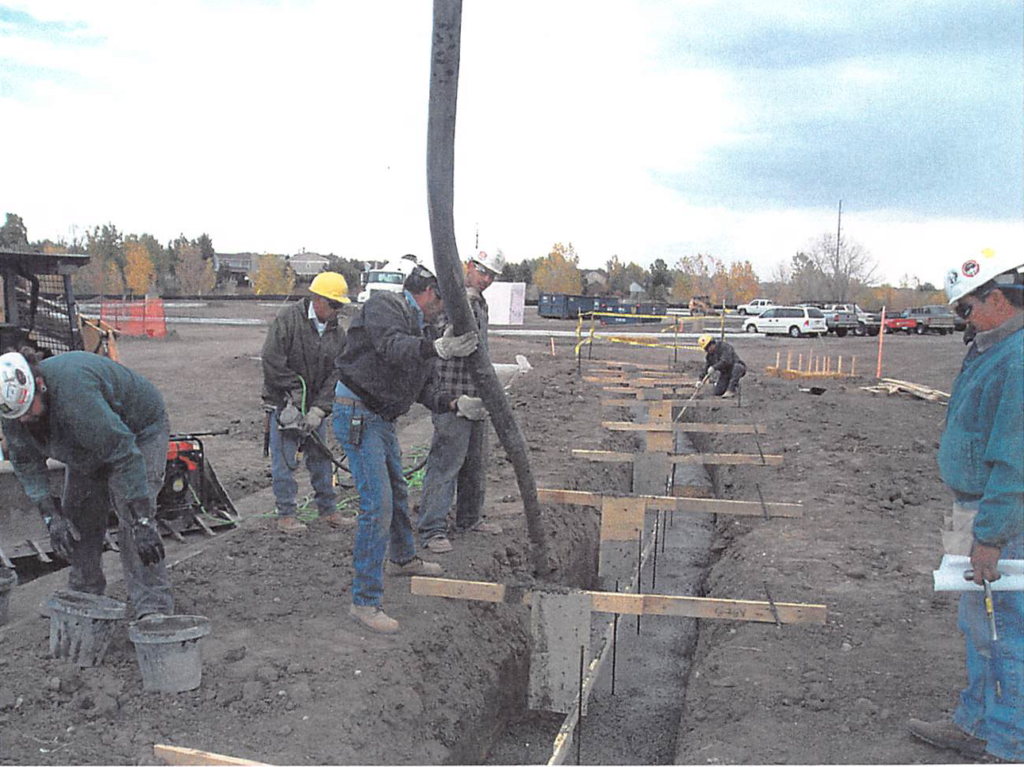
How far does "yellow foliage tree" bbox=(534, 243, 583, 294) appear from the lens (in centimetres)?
6228

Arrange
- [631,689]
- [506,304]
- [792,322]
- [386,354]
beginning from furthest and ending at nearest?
1. [506,304]
2. [792,322]
3. [631,689]
4. [386,354]

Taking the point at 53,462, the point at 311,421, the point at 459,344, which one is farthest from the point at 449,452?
the point at 53,462

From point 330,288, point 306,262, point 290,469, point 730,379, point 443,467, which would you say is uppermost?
point 306,262

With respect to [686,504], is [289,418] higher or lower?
higher

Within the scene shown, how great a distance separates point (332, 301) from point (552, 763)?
346cm

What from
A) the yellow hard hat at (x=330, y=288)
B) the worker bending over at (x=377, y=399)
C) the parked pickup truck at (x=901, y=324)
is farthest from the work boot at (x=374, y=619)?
the parked pickup truck at (x=901, y=324)

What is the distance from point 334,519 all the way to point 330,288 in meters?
1.67

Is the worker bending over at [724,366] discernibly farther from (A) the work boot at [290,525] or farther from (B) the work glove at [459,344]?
(B) the work glove at [459,344]

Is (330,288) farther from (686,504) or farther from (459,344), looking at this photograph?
(686,504)

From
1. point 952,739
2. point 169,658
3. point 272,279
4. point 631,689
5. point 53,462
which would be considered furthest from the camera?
point 272,279

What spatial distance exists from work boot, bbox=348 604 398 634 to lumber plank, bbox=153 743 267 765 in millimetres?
1244

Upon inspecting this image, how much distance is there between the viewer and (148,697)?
353 centimetres

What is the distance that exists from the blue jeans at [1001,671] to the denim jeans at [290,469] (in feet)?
13.6

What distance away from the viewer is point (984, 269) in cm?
303
